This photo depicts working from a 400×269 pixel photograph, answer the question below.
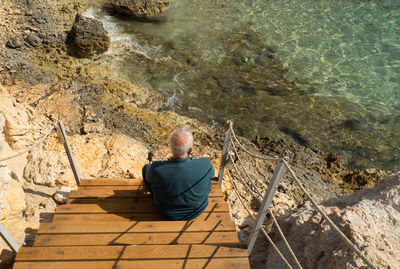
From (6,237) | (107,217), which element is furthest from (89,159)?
(6,237)

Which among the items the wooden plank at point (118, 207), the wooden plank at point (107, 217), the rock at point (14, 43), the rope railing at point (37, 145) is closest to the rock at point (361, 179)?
the wooden plank at point (118, 207)

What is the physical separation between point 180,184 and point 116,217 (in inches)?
44.3

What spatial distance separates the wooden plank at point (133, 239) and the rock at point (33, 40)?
859 cm

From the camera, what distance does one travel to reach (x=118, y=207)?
12.9 feet

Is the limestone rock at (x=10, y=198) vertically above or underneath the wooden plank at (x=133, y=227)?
underneath

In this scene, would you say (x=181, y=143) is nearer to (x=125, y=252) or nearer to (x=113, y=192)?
(x=125, y=252)

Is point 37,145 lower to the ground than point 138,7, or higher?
lower

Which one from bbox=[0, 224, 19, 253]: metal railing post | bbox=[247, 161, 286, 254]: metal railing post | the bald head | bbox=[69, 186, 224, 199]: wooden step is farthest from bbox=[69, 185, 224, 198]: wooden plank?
the bald head

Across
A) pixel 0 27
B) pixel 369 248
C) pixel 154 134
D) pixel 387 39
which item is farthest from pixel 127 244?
pixel 387 39

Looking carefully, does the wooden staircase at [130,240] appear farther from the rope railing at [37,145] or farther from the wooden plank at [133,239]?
the rope railing at [37,145]

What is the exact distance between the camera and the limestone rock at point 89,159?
5.12 meters

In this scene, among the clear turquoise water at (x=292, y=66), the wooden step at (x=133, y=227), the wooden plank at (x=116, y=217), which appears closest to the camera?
the wooden step at (x=133, y=227)

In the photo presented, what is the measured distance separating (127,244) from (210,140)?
450 centimetres

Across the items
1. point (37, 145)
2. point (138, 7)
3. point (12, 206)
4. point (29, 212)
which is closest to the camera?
point (37, 145)
